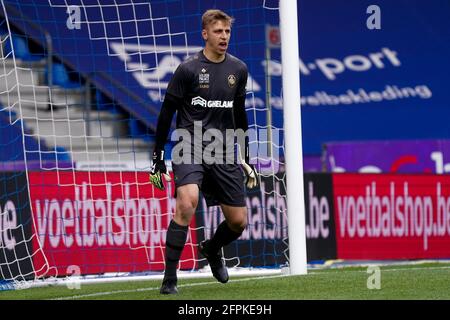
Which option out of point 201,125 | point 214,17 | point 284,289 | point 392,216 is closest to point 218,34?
point 214,17

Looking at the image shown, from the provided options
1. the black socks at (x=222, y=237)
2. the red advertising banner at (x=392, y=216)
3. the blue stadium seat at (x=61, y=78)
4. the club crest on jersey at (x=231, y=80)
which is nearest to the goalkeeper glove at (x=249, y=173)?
the black socks at (x=222, y=237)

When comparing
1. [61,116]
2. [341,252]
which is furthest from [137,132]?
[341,252]

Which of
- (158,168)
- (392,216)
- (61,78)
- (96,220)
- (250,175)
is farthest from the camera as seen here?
(61,78)

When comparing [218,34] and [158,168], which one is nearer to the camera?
[218,34]

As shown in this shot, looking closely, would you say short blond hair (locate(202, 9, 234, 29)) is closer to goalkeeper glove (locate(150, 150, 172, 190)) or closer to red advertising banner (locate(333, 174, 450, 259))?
goalkeeper glove (locate(150, 150, 172, 190))

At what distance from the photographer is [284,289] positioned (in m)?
7.78

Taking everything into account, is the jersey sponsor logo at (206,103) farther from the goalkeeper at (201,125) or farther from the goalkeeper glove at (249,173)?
the goalkeeper glove at (249,173)

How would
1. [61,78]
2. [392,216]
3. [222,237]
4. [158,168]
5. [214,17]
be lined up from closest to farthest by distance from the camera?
[214,17] < [158,168] < [222,237] < [392,216] < [61,78]

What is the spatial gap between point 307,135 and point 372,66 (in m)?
1.79

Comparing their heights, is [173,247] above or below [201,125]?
below

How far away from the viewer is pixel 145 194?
38.5ft

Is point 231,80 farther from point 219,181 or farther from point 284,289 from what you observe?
point 284,289

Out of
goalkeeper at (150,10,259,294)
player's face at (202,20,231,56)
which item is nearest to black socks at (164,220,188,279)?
goalkeeper at (150,10,259,294)

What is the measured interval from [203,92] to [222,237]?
1.16 meters
